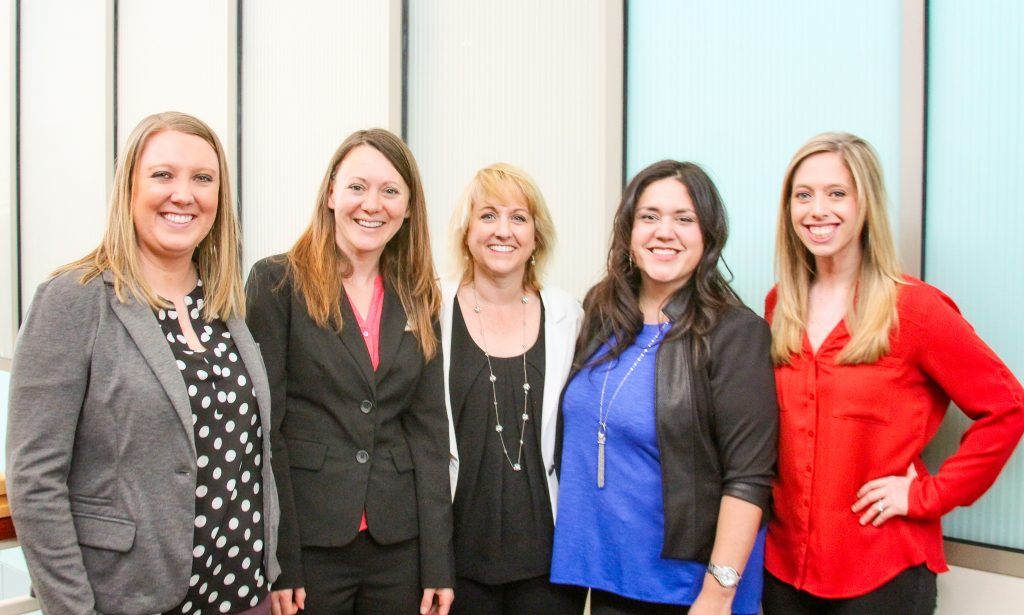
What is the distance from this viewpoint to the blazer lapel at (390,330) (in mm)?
1925

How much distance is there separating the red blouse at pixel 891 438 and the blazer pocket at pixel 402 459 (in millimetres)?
897

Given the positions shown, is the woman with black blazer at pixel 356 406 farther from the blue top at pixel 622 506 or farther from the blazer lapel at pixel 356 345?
the blue top at pixel 622 506

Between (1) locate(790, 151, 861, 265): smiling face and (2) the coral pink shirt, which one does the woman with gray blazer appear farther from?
(1) locate(790, 151, 861, 265): smiling face

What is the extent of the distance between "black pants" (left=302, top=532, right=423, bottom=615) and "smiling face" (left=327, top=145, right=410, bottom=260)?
71 cm

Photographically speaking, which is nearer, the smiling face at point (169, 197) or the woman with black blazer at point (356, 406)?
the smiling face at point (169, 197)

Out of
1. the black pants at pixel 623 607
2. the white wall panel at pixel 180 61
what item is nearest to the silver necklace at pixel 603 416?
the black pants at pixel 623 607

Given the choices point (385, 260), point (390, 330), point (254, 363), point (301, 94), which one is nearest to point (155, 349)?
point (254, 363)

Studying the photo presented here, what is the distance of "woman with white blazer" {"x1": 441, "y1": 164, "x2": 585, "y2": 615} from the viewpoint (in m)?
2.00

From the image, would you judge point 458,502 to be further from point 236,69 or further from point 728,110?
point 236,69

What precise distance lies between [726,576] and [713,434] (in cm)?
31

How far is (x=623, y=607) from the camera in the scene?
74.5 inches

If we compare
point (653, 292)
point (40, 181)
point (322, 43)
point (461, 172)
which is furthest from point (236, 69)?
point (653, 292)

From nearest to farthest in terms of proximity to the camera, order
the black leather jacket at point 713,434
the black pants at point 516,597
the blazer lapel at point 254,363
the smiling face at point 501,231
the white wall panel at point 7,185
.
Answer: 1. the blazer lapel at point 254,363
2. the black leather jacket at point 713,434
3. the black pants at point 516,597
4. the smiling face at point 501,231
5. the white wall panel at point 7,185

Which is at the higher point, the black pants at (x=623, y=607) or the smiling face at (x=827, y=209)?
the smiling face at (x=827, y=209)
